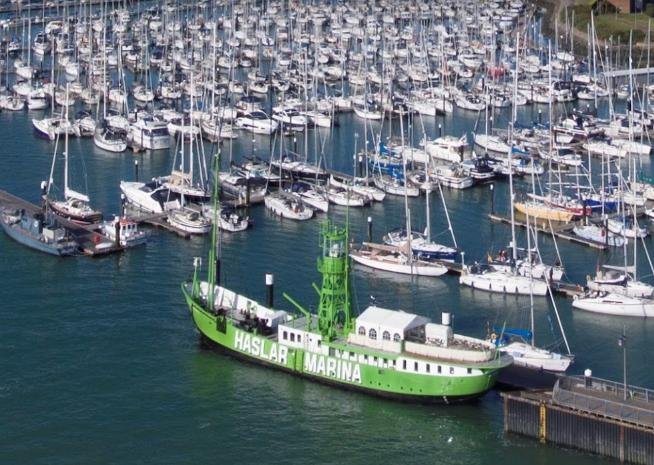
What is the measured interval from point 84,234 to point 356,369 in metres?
14.4

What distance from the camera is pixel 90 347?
3406 centimetres

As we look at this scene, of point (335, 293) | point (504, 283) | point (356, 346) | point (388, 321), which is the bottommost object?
point (504, 283)

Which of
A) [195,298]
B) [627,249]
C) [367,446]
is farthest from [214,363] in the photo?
[627,249]

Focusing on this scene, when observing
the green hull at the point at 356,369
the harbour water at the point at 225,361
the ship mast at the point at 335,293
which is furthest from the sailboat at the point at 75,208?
the ship mast at the point at 335,293

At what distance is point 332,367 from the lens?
31.4 meters

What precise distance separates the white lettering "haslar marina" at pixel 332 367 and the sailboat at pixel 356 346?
22 millimetres

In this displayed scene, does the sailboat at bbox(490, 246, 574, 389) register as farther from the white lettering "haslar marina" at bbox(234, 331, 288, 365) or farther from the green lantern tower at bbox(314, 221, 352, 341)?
the white lettering "haslar marina" at bbox(234, 331, 288, 365)

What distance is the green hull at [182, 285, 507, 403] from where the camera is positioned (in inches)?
1190

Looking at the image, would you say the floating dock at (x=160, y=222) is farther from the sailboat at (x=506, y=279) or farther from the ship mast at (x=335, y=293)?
the ship mast at (x=335, y=293)

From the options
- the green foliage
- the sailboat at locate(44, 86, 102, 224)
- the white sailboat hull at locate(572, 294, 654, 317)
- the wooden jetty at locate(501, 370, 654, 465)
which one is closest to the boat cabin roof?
the wooden jetty at locate(501, 370, 654, 465)

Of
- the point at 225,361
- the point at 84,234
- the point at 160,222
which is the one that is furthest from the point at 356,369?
the point at 160,222

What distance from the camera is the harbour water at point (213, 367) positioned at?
29.1 m

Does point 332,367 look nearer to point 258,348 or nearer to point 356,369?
point 356,369

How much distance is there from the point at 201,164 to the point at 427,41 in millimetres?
25136
